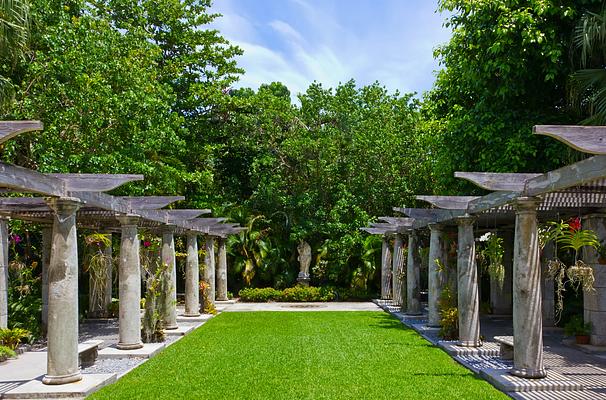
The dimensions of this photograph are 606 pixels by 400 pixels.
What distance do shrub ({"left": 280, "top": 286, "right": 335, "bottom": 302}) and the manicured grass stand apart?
8.92 metres

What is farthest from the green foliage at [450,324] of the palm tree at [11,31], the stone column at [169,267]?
the palm tree at [11,31]

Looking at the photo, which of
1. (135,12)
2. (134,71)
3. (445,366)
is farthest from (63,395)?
(135,12)

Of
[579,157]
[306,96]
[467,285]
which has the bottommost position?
[467,285]

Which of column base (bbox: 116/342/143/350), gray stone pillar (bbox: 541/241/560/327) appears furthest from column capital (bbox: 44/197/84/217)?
gray stone pillar (bbox: 541/241/560/327)

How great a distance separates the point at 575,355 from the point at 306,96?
1891 cm

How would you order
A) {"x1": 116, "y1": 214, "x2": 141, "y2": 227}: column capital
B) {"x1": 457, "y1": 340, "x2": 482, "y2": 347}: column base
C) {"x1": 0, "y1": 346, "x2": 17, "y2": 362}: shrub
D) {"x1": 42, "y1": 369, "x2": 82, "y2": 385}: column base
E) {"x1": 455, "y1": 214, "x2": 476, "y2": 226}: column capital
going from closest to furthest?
{"x1": 42, "y1": 369, "x2": 82, "y2": 385}: column base → {"x1": 0, "y1": 346, "x2": 17, "y2": 362}: shrub → {"x1": 116, "y1": 214, "x2": 141, "y2": 227}: column capital → {"x1": 455, "y1": 214, "x2": 476, "y2": 226}: column capital → {"x1": 457, "y1": 340, "x2": 482, "y2": 347}: column base

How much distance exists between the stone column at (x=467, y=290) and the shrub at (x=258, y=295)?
44.3 ft

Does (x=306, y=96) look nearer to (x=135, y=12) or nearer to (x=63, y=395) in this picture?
(x=135, y=12)

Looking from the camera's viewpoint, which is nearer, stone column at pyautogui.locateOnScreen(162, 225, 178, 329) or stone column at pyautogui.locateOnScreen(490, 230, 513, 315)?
stone column at pyautogui.locateOnScreen(162, 225, 178, 329)

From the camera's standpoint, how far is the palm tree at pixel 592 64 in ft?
36.7

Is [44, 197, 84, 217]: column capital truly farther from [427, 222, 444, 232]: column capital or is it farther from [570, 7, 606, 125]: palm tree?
[570, 7, 606, 125]: palm tree

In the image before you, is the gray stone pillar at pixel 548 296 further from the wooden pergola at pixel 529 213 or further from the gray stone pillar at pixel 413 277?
the gray stone pillar at pixel 413 277

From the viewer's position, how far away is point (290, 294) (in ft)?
80.9

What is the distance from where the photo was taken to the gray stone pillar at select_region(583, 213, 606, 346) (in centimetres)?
1211
